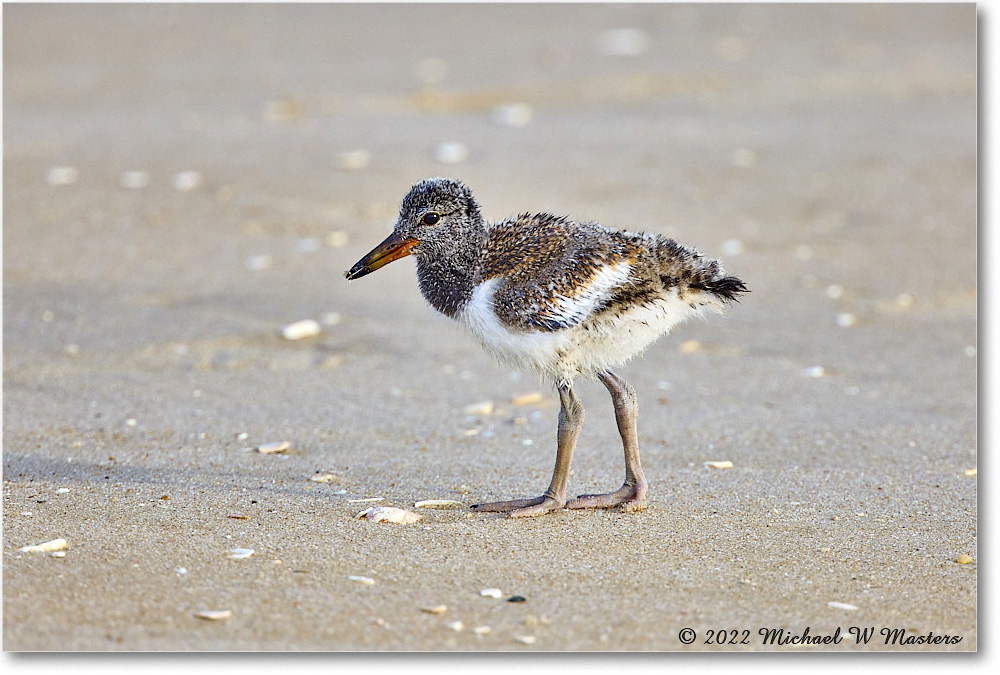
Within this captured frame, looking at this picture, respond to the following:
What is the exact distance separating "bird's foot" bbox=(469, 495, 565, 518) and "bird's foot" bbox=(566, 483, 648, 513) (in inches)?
2.9

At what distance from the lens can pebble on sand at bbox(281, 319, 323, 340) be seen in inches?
261

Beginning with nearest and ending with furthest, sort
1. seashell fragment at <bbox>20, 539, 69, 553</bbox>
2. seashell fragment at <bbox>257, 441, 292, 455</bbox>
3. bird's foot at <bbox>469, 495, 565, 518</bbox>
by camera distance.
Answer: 1. seashell fragment at <bbox>20, 539, 69, 553</bbox>
2. bird's foot at <bbox>469, 495, 565, 518</bbox>
3. seashell fragment at <bbox>257, 441, 292, 455</bbox>

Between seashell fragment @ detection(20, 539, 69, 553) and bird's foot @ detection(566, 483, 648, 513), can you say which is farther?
bird's foot @ detection(566, 483, 648, 513)

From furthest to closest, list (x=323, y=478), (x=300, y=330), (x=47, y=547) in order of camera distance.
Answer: (x=300, y=330), (x=323, y=478), (x=47, y=547)

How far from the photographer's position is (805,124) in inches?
412

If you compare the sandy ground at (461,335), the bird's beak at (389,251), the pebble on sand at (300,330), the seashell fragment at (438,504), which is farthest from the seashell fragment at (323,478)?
the pebble on sand at (300,330)

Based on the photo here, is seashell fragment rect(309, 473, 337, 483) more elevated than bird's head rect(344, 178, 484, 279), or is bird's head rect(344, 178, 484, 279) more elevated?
bird's head rect(344, 178, 484, 279)

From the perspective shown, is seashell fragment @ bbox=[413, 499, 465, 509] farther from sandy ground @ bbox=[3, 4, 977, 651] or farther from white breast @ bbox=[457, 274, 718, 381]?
white breast @ bbox=[457, 274, 718, 381]

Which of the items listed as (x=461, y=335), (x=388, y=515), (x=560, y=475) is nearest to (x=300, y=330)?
(x=461, y=335)

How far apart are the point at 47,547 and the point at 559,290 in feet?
6.48

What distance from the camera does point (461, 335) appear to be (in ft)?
22.2

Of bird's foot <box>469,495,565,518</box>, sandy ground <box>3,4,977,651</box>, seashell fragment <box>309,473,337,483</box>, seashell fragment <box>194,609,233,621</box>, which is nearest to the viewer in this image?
seashell fragment <box>194,609,233,621</box>

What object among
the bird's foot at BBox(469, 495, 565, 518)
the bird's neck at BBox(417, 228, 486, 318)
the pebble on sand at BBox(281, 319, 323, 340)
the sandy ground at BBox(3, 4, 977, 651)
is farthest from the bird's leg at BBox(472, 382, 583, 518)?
the pebble on sand at BBox(281, 319, 323, 340)

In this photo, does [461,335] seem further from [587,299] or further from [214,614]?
[214,614]
